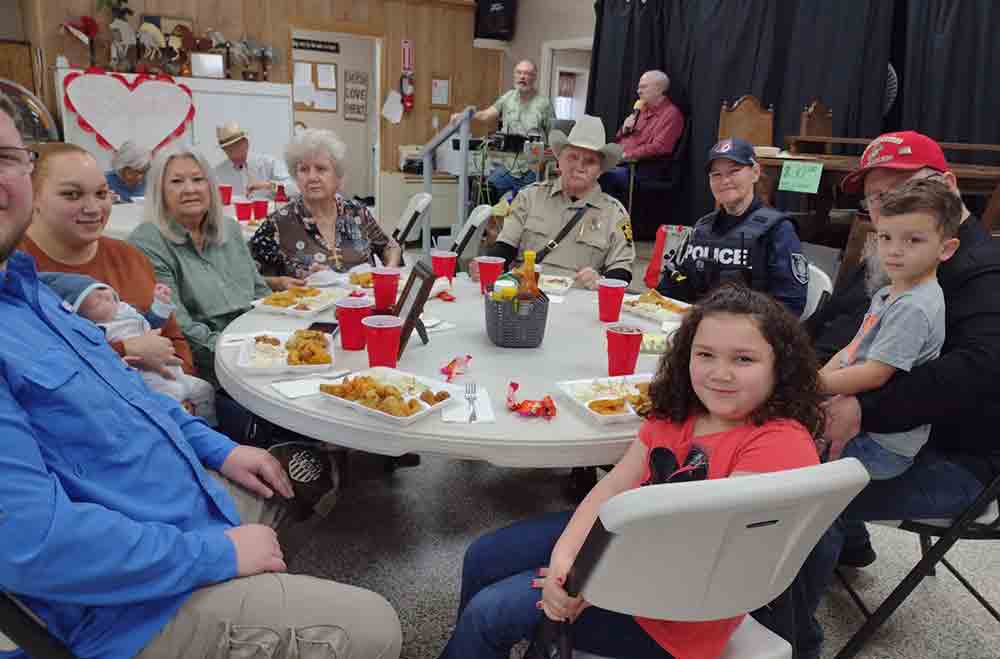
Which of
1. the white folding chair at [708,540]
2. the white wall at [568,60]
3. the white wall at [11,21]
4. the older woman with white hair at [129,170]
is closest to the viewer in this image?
the white folding chair at [708,540]

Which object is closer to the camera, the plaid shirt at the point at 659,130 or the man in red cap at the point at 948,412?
the man in red cap at the point at 948,412

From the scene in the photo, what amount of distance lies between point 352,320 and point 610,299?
32.0 inches

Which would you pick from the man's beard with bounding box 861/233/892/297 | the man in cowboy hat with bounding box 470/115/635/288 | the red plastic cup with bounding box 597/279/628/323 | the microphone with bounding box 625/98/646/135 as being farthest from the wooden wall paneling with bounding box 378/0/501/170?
the man's beard with bounding box 861/233/892/297

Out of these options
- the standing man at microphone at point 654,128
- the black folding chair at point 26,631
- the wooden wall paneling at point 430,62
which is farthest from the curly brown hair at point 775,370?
the wooden wall paneling at point 430,62

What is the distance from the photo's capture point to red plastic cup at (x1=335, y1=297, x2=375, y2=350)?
5.64 ft

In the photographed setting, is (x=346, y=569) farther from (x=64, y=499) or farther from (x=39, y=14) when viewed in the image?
(x=39, y=14)

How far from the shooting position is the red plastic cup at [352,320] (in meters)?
1.72

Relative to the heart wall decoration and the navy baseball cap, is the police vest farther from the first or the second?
the heart wall decoration

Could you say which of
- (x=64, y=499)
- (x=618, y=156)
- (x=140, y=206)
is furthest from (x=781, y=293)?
(x=140, y=206)

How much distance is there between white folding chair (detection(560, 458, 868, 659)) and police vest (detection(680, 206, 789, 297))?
1.84 meters

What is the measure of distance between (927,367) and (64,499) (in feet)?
5.38

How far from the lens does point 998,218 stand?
9.69 feet

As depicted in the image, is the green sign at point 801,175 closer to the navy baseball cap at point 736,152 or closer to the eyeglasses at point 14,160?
the navy baseball cap at point 736,152

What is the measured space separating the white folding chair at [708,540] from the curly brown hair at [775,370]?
294 mm
